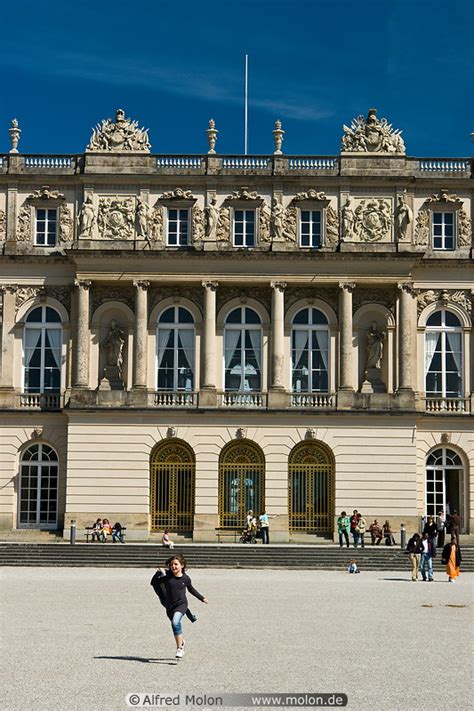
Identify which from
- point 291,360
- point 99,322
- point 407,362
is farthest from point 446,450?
point 99,322

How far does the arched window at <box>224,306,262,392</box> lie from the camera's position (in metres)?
44.2

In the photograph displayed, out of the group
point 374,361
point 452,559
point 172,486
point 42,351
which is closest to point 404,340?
point 374,361

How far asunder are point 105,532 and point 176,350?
24.9 ft

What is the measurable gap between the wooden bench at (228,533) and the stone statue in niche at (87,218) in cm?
Answer: 1202

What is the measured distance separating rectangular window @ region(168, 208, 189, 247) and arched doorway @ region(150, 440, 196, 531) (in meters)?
7.67

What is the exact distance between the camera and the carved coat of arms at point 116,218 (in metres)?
44.1

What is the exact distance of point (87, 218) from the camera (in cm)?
4384

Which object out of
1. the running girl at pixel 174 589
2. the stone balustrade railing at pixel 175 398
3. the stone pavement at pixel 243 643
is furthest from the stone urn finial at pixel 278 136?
the running girl at pixel 174 589

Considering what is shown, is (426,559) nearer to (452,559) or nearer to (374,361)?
(452,559)

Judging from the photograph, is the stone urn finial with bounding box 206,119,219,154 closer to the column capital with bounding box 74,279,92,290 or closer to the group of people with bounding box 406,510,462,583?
the column capital with bounding box 74,279,92,290

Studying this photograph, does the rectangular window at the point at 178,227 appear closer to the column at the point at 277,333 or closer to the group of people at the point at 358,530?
the column at the point at 277,333

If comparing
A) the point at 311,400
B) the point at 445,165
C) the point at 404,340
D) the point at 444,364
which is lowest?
the point at 311,400

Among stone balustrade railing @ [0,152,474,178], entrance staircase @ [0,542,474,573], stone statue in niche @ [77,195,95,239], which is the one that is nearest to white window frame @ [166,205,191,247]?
stone balustrade railing @ [0,152,474,178]

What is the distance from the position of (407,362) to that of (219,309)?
7.36 m
